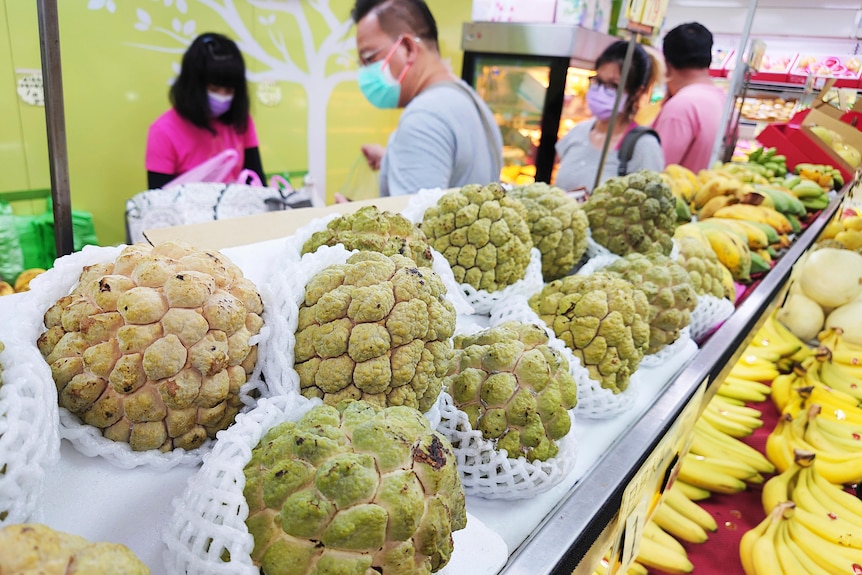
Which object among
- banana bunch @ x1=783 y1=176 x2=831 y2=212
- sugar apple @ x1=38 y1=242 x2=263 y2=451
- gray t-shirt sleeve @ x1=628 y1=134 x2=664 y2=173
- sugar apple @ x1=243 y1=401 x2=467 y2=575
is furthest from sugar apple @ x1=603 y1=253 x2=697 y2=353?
banana bunch @ x1=783 y1=176 x2=831 y2=212

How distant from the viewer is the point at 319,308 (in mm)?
725

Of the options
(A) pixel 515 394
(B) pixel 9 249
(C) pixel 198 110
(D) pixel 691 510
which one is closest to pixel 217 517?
(A) pixel 515 394

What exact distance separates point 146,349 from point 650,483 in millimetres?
841

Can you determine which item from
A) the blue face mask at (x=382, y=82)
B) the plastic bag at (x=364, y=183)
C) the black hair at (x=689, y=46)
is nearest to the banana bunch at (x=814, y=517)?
the blue face mask at (x=382, y=82)

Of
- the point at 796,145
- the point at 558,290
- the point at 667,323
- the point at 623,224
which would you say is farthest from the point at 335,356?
the point at 796,145

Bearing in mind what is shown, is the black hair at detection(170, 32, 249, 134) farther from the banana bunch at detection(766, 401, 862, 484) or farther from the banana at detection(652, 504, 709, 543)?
the banana bunch at detection(766, 401, 862, 484)

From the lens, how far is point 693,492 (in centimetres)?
183

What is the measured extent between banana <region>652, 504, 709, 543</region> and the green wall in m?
3.58

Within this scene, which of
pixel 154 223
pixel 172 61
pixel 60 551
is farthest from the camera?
pixel 172 61

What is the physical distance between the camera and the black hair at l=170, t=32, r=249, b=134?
11.0ft

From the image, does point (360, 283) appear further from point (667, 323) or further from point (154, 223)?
point (154, 223)

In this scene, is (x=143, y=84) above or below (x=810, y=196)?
above

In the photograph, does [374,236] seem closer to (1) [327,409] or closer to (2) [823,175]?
(1) [327,409]

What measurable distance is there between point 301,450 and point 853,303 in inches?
125
